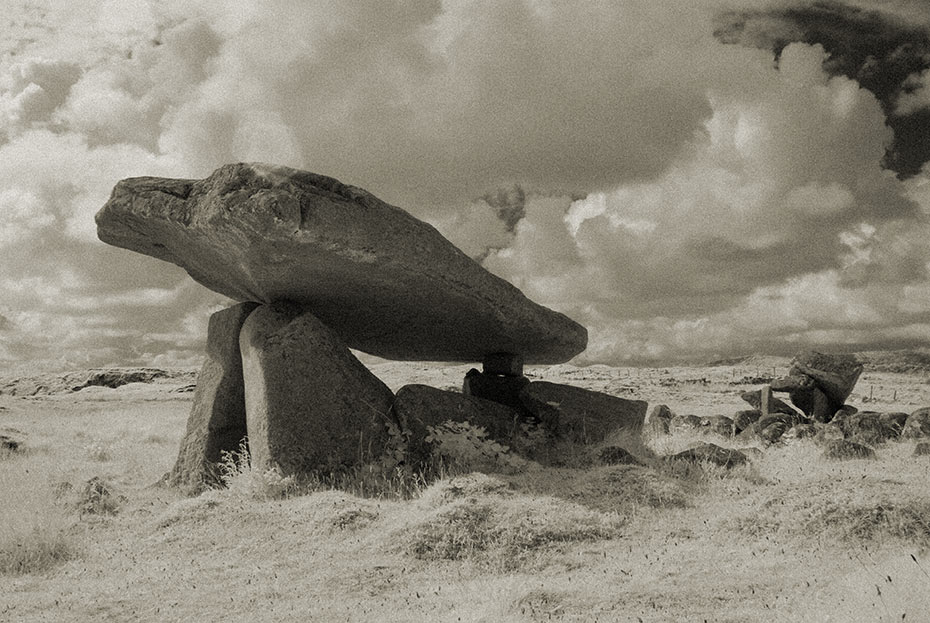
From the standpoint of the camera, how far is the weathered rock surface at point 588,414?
40.2 feet

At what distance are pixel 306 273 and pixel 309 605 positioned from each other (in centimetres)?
523

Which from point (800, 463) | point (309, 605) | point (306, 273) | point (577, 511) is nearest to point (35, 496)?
point (306, 273)

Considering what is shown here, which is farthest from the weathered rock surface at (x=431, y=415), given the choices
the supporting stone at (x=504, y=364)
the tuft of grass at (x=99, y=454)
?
the tuft of grass at (x=99, y=454)

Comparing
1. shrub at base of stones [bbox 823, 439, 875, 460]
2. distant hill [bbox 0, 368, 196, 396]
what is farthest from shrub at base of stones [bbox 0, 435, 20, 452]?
distant hill [bbox 0, 368, 196, 396]

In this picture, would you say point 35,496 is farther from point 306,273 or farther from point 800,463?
point 800,463

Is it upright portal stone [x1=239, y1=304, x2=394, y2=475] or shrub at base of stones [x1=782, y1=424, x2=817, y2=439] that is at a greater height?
upright portal stone [x1=239, y1=304, x2=394, y2=475]

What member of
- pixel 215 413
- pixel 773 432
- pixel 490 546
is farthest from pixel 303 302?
pixel 773 432

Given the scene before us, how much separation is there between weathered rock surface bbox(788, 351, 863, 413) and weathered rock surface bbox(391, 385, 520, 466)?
1083 cm

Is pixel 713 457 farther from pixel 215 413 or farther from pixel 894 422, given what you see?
pixel 215 413

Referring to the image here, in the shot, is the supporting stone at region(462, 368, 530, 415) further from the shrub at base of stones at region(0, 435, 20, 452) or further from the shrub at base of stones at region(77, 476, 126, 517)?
the shrub at base of stones at region(0, 435, 20, 452)

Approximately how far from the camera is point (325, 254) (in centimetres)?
951

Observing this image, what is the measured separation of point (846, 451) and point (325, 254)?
855 centimetres

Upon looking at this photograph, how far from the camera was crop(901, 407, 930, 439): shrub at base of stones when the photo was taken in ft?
45.4

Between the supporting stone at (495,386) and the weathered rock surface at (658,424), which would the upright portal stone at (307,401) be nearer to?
the supporting stone at (495,386)
